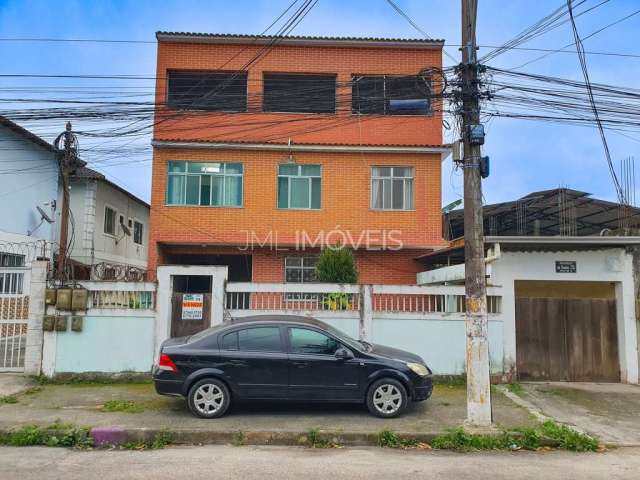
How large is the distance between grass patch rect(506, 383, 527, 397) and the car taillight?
6048 mm

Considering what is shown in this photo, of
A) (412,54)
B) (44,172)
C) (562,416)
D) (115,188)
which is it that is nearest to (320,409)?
(562,416)

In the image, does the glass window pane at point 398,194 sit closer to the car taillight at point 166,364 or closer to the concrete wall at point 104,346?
the concrete wall at point 104,346

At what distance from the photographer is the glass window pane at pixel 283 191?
15656 mm

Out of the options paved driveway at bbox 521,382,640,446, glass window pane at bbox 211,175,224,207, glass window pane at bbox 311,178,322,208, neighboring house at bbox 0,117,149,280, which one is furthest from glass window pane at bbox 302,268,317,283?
paved driveway at bbox 521,382,640,446

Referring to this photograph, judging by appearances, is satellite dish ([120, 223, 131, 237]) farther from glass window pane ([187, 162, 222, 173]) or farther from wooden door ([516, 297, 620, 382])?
wooden door ([516, 297, 620, 382])

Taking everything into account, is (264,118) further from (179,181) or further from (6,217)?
(6,217)

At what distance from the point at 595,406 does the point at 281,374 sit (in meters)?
5.38

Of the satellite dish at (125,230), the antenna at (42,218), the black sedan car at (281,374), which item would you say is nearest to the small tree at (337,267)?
the black sedan car at (281,374)

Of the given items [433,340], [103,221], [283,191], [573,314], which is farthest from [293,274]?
[103,221]

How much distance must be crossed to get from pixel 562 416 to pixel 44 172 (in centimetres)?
1771

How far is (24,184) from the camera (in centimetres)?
1714

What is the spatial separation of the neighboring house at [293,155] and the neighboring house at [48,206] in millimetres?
3749

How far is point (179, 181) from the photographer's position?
611 inches

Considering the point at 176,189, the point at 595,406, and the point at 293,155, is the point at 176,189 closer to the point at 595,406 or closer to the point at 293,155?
the point at 293,155
